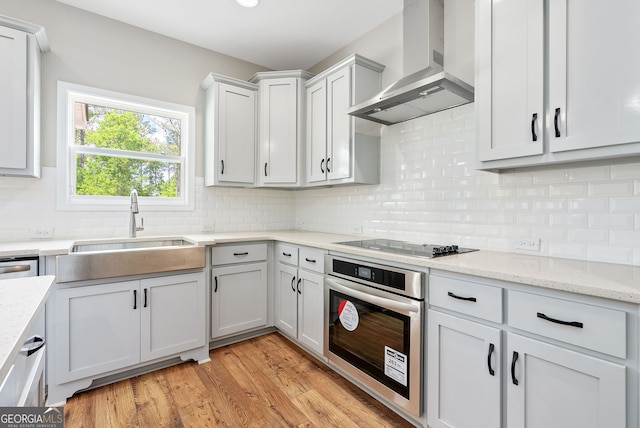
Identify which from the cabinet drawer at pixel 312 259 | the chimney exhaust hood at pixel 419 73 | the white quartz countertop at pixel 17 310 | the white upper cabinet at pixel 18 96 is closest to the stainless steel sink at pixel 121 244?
the white upper cabinet at pixel 18 96

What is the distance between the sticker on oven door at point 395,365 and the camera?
5.61 feet

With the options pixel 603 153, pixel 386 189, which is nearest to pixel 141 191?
pixel 386 189

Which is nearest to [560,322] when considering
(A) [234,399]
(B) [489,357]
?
(B) [489,357]

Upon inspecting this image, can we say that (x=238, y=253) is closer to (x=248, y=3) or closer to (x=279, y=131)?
(x=279, y=131)

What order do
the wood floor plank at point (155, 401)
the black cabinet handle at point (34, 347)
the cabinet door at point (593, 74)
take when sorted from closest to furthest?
the black cabinet handle at point (34, 347) → the cabinet door at point (593, 74) → the wood floor plank at point (155, 401)

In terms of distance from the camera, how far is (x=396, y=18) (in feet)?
8.61

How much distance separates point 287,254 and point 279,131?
50.3 inches

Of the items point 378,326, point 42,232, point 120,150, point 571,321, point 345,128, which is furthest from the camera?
point 120,150

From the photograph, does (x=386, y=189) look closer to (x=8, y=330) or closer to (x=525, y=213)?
(x=525, y=213)

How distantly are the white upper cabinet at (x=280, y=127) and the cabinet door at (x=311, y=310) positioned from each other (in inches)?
42.3

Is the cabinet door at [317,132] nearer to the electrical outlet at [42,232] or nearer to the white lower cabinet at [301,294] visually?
the white lower cabinet at [301,294]

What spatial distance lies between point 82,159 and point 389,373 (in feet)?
9.69

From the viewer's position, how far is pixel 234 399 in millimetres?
1984

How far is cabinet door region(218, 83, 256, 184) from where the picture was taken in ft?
9.94
